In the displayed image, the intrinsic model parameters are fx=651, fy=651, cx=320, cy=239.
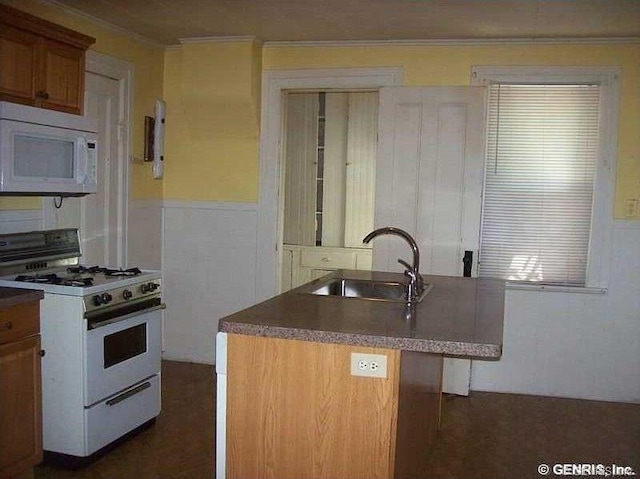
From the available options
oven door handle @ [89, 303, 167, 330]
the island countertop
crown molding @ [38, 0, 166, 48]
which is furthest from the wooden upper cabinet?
the island countertop

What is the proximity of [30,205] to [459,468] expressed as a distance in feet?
8.66

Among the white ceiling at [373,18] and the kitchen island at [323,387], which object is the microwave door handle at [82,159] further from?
the kitchen island at [323,387]

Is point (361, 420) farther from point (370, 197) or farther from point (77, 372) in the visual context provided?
point (370, 197)

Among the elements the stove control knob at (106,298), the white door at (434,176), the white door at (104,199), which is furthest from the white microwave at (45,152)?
the white door at (434,176)

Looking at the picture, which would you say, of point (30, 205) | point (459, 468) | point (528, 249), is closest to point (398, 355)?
point (459, 468)

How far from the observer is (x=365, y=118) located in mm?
5902

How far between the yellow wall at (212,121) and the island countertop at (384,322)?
2.12 m

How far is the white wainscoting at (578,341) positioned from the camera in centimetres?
432

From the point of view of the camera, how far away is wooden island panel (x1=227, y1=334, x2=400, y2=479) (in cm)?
209

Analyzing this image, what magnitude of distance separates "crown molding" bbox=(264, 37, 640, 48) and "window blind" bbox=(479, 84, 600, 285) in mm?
288

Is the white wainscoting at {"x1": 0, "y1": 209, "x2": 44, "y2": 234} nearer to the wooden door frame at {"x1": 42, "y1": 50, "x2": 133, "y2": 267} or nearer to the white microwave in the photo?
the white microwave

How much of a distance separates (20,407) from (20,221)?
1091 millimetres

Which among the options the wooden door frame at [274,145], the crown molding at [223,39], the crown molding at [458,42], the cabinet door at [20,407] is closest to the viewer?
the cabinet door at [20,407]

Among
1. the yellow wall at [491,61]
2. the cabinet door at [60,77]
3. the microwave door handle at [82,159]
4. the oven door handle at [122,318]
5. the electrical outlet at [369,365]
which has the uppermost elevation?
the yellow wall at [491,61]
